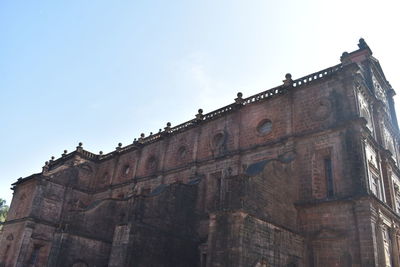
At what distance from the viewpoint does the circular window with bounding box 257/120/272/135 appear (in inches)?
800

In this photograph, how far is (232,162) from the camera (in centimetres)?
2083

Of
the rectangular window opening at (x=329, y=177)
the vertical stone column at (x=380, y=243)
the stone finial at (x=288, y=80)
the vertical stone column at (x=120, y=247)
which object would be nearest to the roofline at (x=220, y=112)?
the stone finial at (x=288, y=80)

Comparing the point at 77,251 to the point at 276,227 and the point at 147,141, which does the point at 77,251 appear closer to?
the point at 147,141

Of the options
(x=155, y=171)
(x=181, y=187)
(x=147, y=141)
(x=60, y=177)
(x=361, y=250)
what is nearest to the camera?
(x=361, y=250)

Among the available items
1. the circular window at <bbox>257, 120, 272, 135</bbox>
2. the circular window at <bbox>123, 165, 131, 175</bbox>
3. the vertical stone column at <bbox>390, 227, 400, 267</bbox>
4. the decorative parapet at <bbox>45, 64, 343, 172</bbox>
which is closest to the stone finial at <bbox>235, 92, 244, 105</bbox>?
the decorative parapet at <bbox>45, 64, 343, 172</bbox>

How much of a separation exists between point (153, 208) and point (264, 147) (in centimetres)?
692

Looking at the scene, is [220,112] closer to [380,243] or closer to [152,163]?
[152,163]

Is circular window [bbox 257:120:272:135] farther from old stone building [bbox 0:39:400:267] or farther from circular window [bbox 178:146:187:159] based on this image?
circular window [bbox 178:146:187:159]

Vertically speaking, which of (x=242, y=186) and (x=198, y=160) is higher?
(x=198, y=160)

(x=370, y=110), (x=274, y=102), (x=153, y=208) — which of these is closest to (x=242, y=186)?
(x=153, y=208)

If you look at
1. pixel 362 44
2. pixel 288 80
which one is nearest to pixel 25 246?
pixel 288 80

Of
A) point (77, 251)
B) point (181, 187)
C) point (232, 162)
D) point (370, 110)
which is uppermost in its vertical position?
point (370, 110)

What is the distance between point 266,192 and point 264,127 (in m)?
6.33

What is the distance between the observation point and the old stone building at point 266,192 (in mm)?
14121
